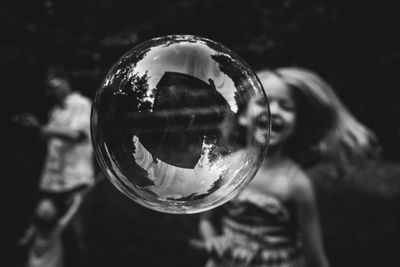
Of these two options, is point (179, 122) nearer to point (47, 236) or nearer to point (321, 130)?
point (321, 130)

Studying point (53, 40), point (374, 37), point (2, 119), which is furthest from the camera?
point (374, 37)

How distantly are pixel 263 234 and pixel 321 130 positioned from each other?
2.72 feet

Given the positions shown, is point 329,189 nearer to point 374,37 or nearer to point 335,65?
point 335,65

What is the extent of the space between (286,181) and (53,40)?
2.56 meters

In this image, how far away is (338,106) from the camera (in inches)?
115

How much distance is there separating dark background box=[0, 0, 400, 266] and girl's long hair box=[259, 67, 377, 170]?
86cm

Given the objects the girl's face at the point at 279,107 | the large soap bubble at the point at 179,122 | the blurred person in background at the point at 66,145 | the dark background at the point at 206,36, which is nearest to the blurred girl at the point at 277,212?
the girl's face at the point at 279,107

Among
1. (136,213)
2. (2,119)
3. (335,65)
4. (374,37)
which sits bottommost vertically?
(136,213)

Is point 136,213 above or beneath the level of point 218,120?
beneath

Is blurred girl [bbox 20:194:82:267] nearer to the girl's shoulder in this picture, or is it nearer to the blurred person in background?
the blurred person in background

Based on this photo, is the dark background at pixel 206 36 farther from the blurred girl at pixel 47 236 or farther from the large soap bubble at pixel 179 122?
the large soap bubble at pixel 179 122

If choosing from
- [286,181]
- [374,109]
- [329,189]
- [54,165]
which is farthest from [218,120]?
[374,109]

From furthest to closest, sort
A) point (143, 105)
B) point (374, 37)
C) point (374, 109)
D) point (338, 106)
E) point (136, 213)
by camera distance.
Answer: point (374, 109)
point (374, 37)
point (136, 213)
point (338, 106)
point (143, 105)

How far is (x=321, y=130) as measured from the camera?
294cm
